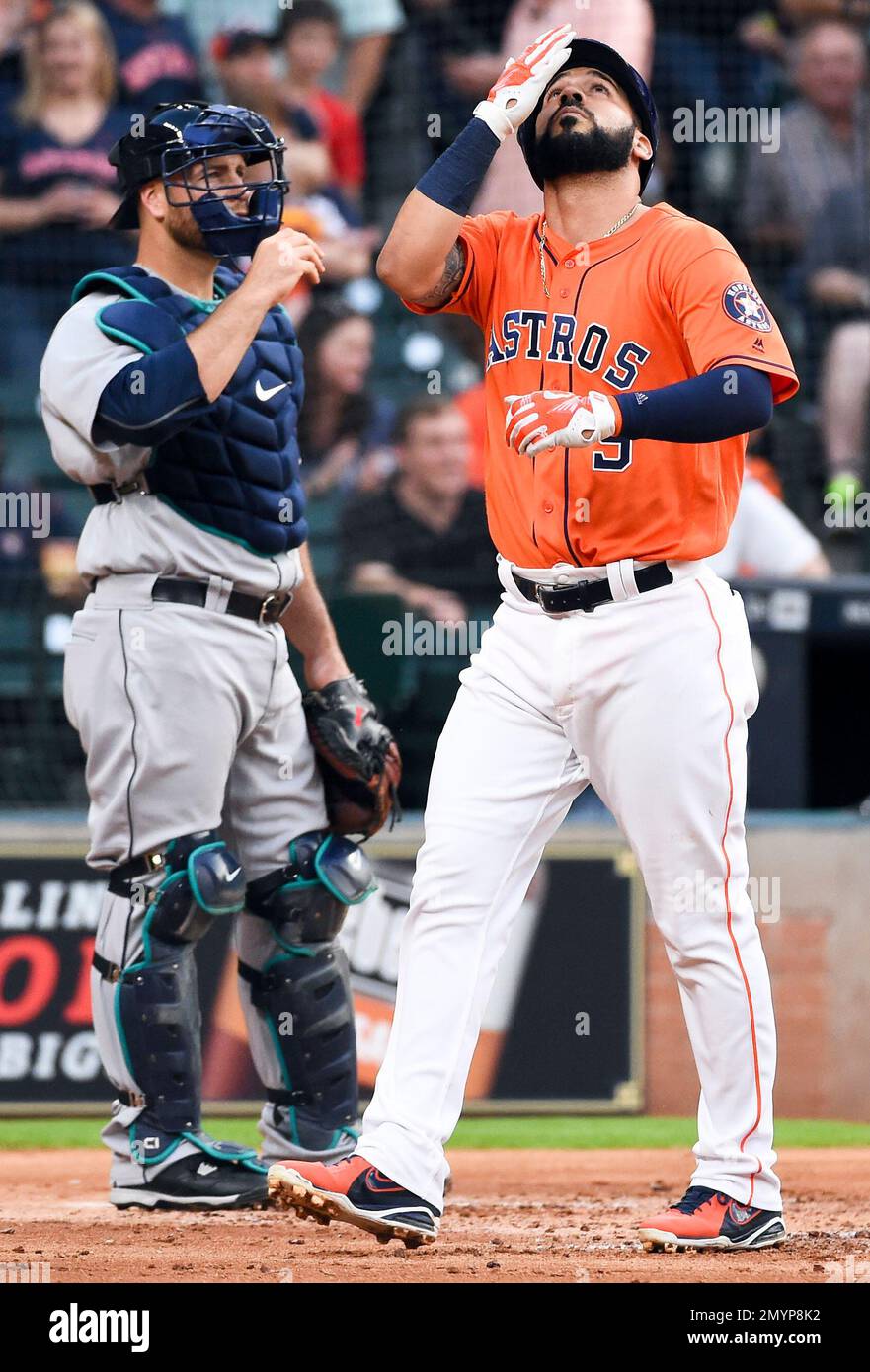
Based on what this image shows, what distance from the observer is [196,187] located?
3.73 meters

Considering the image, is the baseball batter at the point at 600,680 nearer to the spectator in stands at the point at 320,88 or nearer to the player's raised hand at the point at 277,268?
the player's raised hand at the point at 277,268

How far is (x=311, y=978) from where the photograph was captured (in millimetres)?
3916

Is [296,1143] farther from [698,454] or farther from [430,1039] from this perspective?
[698,454]

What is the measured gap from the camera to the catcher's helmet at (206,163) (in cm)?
375

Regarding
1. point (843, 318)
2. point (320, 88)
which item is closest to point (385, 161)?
point (320, 88)

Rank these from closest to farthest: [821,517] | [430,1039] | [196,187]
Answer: [430,1039]
[196,187]
[821,517]

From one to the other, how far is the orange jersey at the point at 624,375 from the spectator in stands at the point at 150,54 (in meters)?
5.80

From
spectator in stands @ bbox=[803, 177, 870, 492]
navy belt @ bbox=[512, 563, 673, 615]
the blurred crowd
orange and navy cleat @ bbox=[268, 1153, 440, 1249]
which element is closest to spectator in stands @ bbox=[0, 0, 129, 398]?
the blurred crowd

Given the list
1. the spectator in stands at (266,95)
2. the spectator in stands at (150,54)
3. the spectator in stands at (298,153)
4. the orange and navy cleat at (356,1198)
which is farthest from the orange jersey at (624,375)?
the spectator in stands at (150,54)

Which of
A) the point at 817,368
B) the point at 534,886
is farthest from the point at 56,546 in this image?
the point at 817,368

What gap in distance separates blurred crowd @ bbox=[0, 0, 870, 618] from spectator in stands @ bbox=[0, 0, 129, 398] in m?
0.01

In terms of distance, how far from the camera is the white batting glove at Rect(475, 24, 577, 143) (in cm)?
321

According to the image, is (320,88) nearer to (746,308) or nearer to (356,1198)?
(746,308)

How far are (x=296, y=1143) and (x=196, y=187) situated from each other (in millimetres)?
1964
